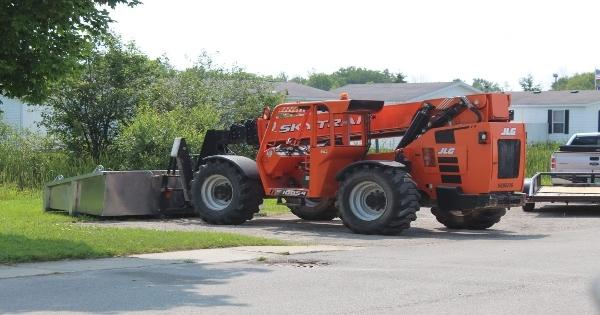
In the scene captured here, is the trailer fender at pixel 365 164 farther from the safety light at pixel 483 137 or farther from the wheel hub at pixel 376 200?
the safety light at pixel 483 137

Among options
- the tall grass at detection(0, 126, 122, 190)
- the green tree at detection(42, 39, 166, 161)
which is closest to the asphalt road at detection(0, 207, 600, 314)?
the tall grass at detection(0, 126, 122, 190)

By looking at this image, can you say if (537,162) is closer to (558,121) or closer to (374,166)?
(558,121)

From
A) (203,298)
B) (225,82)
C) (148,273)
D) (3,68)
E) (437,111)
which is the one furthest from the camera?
(225,82)

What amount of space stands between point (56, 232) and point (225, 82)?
19.1 m

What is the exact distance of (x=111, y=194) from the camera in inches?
766

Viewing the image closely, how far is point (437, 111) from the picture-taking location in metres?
17.7

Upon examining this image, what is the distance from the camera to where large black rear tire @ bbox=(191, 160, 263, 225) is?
1884 centimetres

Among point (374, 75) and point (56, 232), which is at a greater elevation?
point (374, 75)

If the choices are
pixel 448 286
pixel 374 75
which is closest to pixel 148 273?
pixel 448 286

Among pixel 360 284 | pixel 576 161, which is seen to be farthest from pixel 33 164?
pixel 360 284

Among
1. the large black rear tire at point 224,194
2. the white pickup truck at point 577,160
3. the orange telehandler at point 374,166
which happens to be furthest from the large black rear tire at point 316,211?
the white pickup truck at point 577,160

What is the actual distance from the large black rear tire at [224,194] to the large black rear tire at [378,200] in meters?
2.16

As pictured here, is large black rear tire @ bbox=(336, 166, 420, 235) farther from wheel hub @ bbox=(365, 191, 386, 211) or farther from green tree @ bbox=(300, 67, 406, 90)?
green tree @ bbox=(300, 67, 406, 90)

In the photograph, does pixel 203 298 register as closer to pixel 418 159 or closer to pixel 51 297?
pixel 51 297
